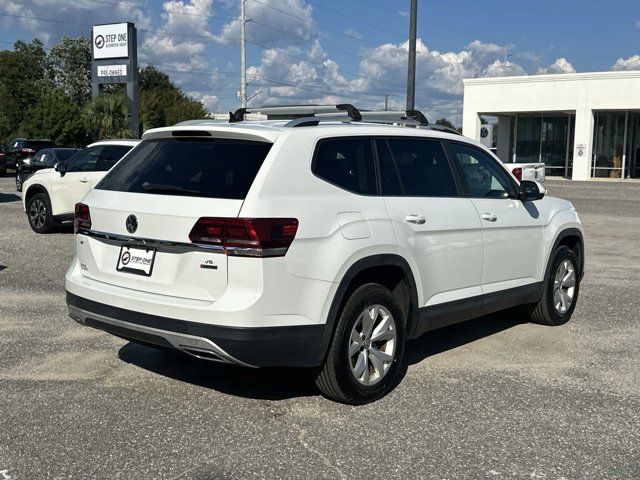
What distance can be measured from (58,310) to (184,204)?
Answer: 3.60 m

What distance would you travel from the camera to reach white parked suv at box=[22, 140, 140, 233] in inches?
499

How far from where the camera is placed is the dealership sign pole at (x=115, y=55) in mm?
37938

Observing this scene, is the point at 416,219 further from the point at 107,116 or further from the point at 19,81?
the point at 19,81

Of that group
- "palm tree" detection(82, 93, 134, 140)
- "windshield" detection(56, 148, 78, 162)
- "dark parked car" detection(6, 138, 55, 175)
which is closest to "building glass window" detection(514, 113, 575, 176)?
Answer: "palm tree" detection(82, 93, 134, 140)

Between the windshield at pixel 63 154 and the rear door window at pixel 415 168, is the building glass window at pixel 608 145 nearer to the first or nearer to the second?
the windshield at pixel 63 154

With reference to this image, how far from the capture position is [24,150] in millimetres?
27609

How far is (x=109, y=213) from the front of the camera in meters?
4.50

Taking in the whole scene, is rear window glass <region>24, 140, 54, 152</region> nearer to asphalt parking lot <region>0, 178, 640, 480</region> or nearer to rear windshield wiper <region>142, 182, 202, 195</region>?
asphalt parking lot <region>0, 178, 640, 480</region>

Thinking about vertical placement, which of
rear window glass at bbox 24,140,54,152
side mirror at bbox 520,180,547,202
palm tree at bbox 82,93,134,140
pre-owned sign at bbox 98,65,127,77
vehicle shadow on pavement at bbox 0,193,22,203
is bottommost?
vehicle shadow on pavement at bbox 0,193,22,203

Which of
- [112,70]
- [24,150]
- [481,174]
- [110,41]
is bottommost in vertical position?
[481,174]

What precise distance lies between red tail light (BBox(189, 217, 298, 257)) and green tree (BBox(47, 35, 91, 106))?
77448 mm

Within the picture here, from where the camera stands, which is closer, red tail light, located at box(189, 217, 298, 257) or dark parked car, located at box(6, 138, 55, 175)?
red tail light, located at box(189, 217, 298, 257)

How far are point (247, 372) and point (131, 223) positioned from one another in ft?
5.06

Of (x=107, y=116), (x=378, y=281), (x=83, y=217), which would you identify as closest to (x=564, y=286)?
(x=378, y=281)
